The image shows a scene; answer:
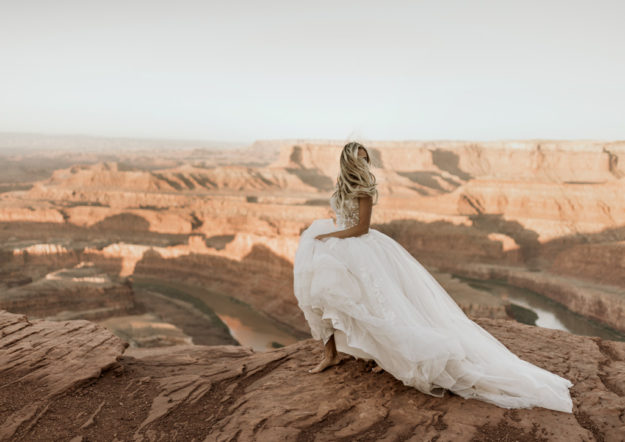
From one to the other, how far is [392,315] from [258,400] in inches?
58.9

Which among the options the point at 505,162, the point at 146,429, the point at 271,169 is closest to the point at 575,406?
the point at 146,429

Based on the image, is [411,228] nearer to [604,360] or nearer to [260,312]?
[260,312]

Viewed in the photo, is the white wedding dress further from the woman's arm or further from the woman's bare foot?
the woman's bare foot

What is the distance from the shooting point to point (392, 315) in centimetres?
379

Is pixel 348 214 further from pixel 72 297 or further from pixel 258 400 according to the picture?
pixel 72 297

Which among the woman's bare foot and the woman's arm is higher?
the woman's arm

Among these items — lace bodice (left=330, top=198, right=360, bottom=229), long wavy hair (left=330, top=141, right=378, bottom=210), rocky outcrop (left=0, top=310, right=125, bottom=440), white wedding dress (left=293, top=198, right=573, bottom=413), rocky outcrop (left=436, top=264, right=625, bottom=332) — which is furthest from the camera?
rocky outcrop (left=436, top=264, right=625, bottom=332)

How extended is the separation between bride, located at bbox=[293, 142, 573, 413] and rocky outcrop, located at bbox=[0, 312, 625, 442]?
0.18 meters

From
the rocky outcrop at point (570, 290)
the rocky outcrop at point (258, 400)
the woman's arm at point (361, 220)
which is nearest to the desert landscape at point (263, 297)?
the rocky outcrop at point (258, 400)

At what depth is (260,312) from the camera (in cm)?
2878

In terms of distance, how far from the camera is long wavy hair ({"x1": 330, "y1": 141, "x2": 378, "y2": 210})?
4051 millimetres

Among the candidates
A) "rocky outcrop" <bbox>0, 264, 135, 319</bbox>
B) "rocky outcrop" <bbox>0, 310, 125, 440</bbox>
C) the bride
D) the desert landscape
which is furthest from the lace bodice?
"rocky outcrop" <bbox>0, 264, 135, 319</bbox>

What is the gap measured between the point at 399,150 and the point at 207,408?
108m

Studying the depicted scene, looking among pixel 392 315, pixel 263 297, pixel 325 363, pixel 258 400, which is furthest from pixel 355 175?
pixel 263 297
